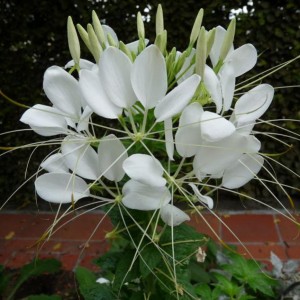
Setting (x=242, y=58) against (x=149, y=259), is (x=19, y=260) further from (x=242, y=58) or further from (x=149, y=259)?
(x=242, y=58)

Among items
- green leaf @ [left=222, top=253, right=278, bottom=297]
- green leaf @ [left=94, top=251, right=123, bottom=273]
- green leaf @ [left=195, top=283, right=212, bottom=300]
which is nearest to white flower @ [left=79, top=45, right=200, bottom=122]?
green leaf @ [left=94, top=251, right=123, bottom=273]

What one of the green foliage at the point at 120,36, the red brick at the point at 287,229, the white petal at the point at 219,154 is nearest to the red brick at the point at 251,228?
the red brick at the point at 287,229

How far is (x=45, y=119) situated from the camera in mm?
675

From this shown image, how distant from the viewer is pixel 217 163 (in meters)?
0.62

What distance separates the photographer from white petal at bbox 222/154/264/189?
26.3 inches

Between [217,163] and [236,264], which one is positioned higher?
[217,163]

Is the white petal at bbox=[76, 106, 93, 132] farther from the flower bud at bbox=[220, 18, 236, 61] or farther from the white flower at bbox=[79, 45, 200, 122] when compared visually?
the flower bud at bbox=[220, 18, 236, 61]

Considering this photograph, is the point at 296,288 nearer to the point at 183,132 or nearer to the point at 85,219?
the point at 183,132

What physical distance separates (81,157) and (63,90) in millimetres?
106

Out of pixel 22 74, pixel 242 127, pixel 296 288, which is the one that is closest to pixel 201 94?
pixel 242 127

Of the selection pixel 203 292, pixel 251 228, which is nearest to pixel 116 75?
pixel 203 292

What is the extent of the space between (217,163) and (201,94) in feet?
0.39

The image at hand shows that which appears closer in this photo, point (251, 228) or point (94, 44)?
point (94, 44)

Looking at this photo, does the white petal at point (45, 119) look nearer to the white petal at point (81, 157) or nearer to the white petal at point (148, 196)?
the white petal at point (81, 157)
